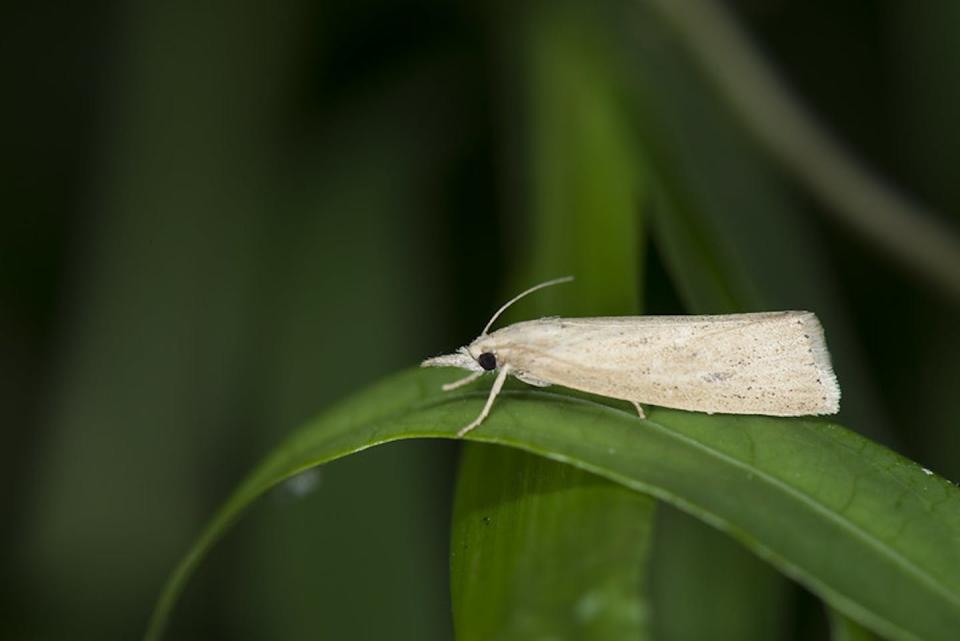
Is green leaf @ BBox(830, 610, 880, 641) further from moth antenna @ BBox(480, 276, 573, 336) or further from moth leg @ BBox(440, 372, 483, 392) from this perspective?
moth antenna @ BBox(480, 276, 573, 336)

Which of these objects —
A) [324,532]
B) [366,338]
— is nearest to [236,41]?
[366,338]

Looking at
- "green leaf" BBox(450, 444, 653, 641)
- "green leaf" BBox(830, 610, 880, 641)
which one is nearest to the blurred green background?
"green leaf" BBox(450, 444, 653, 641)

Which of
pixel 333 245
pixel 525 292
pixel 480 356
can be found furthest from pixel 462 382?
pixel 333 245

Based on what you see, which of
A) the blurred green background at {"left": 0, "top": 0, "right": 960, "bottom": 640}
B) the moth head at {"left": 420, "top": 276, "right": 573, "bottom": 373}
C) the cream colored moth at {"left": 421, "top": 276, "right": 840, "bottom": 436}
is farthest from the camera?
the blurred green background at {"left": 0, "top": 0, "right": 960, "bottom": 640}

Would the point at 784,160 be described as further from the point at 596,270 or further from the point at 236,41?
the point at 236,41

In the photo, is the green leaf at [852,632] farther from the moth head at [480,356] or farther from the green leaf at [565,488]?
the moth head at [480,356]

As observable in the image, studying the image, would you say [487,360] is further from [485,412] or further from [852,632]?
[852,632]
